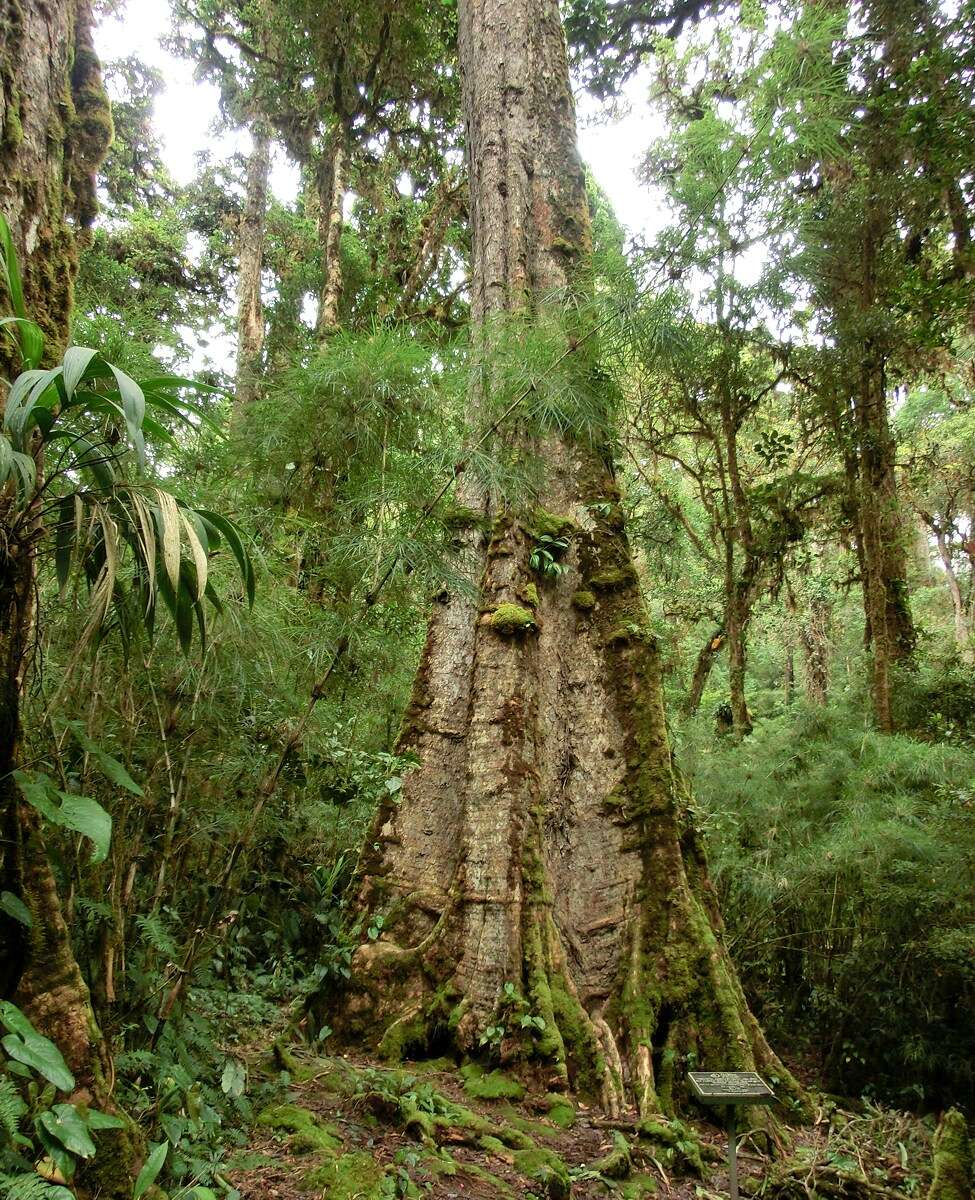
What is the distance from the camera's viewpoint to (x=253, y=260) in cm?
932

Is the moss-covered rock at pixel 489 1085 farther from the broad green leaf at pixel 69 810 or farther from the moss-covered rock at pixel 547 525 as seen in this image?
the moss-covered rock at pixel 547 525

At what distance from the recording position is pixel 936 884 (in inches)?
156

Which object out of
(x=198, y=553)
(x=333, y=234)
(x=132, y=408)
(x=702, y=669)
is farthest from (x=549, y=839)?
(x=702, y=669)

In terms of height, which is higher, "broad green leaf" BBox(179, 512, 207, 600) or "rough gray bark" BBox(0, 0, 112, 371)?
"rough gray bark" BBox(0, 0, 112, 371)

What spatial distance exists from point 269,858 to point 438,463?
2.82m

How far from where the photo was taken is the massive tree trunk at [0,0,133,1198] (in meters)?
1.47

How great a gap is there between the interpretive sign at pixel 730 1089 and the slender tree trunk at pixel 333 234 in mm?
6231

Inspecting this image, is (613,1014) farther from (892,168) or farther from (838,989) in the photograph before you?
(892,168)

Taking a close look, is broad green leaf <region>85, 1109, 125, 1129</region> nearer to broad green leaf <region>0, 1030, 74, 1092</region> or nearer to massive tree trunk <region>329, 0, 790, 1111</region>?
broad green leaf <region>0, 1030, 74, 1092</region>

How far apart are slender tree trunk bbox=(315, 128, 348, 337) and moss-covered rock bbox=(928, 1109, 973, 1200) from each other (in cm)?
660

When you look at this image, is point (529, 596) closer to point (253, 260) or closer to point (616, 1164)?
point (616, 1164)

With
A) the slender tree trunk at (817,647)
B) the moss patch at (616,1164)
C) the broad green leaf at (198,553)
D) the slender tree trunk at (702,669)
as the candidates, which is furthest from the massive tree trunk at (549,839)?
the slender tree trunk at (817,647)

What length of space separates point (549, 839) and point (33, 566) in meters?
2.61

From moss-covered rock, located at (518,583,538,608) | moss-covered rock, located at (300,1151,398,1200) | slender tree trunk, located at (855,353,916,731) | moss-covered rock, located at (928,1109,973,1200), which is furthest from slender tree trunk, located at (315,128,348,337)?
moss-covered rock, located at (928,1109,973,1200)
